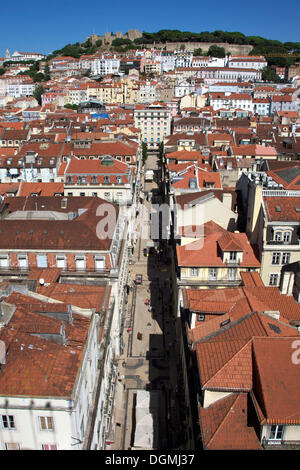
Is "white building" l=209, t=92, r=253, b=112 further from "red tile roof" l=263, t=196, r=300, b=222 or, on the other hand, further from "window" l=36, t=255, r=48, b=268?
"window" l=36, t=255, r=48, b=268

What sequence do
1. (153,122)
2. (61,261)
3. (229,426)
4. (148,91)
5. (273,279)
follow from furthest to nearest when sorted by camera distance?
1. (148,91)
2. (153,122)
3. (273,279)
4. (61,261)
5. (229,426)

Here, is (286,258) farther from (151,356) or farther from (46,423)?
(46,423)

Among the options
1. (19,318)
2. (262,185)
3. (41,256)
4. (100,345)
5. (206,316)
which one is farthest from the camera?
(262,185)

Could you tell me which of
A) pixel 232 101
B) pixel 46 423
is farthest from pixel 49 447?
pixel 232 101

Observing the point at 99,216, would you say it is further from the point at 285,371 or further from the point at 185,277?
the point at 285,371

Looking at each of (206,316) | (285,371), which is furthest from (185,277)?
(285,371)

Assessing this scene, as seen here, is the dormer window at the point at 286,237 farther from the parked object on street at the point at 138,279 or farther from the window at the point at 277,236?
the parked object on street at the point at 138,279

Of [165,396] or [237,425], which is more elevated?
[237,425]
